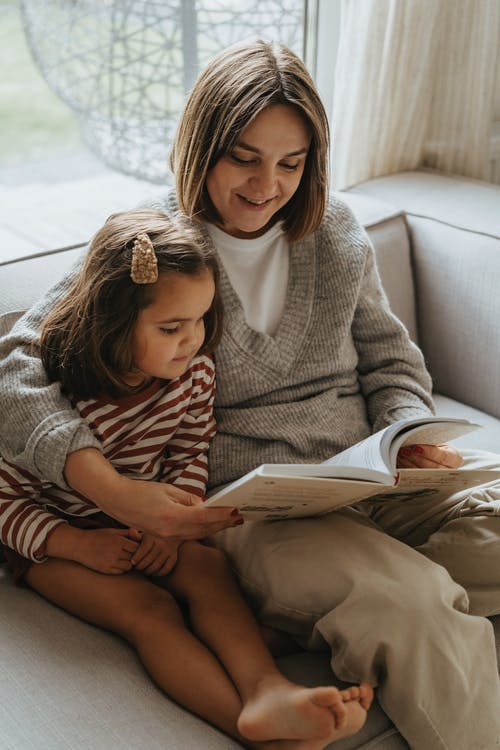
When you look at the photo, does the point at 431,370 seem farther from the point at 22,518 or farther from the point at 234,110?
the point at 22,518

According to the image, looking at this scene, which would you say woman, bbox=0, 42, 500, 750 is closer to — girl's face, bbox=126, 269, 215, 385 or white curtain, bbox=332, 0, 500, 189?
girl's face, bbox=126, 269, 215, 385

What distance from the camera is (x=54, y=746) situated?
3.47 ft

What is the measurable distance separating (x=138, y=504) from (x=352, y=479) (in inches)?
11.8

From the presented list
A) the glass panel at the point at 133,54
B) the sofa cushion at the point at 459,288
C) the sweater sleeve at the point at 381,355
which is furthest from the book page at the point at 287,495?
the glass panel at the point at 133,54

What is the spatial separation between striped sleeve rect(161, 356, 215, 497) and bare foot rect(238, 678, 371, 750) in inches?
15.6

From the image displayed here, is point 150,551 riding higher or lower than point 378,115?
lower

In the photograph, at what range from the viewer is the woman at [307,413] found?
116 centimetres

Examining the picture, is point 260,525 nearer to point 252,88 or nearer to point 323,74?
point 252,88

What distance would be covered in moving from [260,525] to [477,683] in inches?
14.2

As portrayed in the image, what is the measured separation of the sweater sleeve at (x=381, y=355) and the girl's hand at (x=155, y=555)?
427mm

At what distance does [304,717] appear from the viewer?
106 centimetres

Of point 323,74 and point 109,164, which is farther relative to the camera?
point 323,74

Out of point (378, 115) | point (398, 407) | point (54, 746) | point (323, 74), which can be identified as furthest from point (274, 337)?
point (323, 74)

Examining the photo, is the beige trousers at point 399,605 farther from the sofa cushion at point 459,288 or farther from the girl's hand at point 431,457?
the sofa cushion at point 459,288
